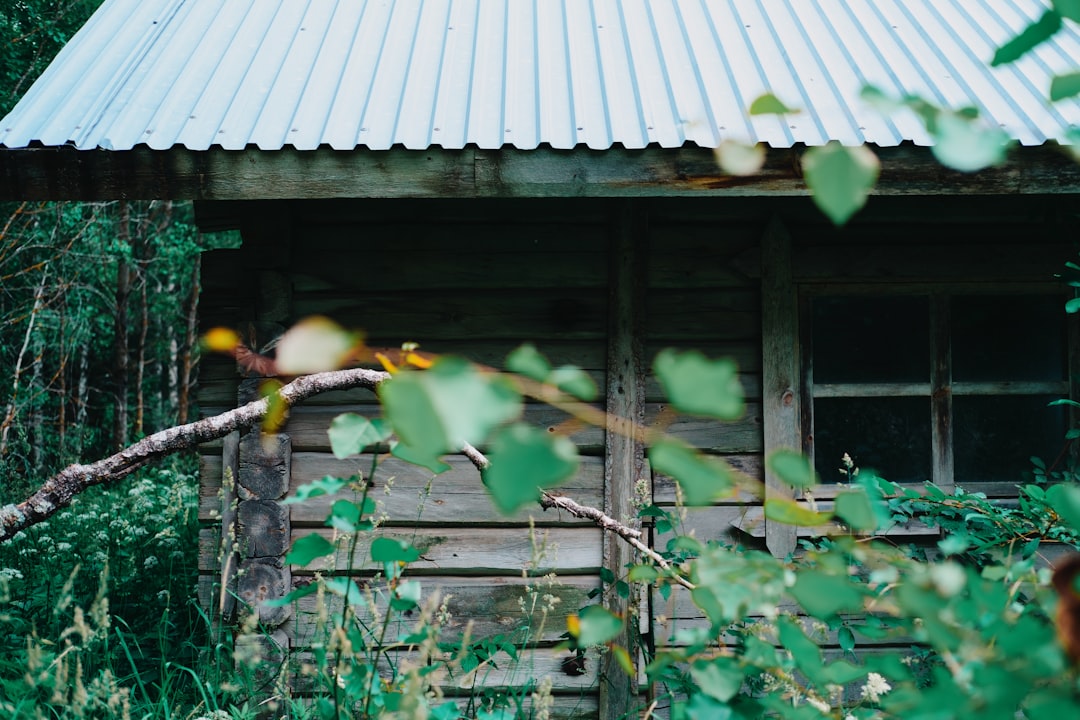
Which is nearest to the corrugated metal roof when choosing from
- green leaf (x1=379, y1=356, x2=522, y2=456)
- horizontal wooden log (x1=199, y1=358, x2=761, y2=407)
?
horizontal wooden log (x1=199, y1=358, x2=761, y2=407)

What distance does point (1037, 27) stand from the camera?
75cm

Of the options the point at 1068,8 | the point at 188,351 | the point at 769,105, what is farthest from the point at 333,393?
the point at 188,351

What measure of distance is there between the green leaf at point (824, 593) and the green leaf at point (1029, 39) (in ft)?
1.79

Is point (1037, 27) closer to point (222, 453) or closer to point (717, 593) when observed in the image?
point (717, 593)

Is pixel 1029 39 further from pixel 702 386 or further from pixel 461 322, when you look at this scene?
pixel 461 322

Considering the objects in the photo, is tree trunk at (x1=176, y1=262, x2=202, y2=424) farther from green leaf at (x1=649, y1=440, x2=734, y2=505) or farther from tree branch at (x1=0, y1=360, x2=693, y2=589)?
green leaf at (x1=649, y1=440, x2=734, y2=505)

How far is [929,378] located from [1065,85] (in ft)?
10.2

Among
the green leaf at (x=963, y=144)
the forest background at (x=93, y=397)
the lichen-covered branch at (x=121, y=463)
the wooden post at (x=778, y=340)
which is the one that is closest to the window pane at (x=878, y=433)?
the wooden post at (x=778, y=340)

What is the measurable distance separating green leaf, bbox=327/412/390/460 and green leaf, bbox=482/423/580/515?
0.49m

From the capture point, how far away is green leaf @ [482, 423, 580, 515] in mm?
596

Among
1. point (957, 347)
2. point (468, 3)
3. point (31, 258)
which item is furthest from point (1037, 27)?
point (31, 258)

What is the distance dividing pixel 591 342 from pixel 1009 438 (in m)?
1.98

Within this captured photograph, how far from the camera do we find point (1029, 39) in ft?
2.44

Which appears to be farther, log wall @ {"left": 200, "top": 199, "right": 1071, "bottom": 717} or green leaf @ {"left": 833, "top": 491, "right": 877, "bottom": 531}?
log wall @ {"left": 200, "top": 199, "right": 1071, "bottom": 717}
